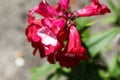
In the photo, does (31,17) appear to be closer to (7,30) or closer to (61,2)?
(61,2)

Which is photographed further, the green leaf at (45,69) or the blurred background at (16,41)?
the blurred background at (16,41)

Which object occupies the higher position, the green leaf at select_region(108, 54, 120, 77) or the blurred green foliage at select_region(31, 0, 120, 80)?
the blurred green foliage at select_region(31, 0, 120, 80)

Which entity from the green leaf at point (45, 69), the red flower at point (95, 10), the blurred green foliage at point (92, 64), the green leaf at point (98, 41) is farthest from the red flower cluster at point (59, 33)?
the green leaf at point (45, 69)

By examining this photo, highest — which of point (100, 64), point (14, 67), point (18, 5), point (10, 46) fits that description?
point (18, 5)

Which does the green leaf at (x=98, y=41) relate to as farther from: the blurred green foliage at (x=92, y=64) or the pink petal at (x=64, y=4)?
the pink petal at (x=64, y=4)

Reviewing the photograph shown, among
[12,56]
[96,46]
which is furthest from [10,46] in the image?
[96,46]

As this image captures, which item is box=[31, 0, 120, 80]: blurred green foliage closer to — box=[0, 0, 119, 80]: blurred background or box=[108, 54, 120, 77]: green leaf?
box=[108, 54, 120, 77]: green leaf

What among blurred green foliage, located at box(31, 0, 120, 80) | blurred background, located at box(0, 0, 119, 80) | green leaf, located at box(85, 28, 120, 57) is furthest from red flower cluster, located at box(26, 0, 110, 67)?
blurred background, located at box(0, 0, 119, 80)
